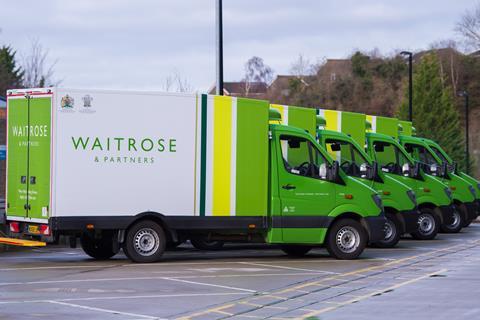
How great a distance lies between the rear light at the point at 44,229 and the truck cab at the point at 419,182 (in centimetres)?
912

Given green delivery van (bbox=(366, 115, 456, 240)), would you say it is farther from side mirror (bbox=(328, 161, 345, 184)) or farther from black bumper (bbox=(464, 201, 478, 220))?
side mirror (bbox=(328, 161, 345, 184))

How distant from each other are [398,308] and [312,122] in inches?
361

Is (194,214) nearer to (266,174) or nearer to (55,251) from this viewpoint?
(266,174)

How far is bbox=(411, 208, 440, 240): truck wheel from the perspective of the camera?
23.4 m

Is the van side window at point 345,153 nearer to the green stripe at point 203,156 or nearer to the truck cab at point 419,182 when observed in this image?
the truck cab at point 419,182

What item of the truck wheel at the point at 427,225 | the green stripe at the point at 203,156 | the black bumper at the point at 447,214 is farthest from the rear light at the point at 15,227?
the black bumper at the point at 447,214

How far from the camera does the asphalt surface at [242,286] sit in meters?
10.8

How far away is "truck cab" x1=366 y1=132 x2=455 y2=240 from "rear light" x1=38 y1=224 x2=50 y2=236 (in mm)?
9118

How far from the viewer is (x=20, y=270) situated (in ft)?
50.5

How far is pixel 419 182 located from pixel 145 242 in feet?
30.8

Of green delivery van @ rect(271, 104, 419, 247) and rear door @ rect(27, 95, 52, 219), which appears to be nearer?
rear door @ rect(27, 95, 52, 219)

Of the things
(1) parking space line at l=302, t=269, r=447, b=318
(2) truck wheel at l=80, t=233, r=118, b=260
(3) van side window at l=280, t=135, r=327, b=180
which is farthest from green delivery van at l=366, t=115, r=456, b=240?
(2) truck wheel at l=80, t=233, r=118, b=260

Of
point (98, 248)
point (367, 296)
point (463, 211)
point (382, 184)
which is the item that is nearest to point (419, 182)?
point (382, 184)

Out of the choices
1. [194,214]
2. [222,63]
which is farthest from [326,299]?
[222,63]
